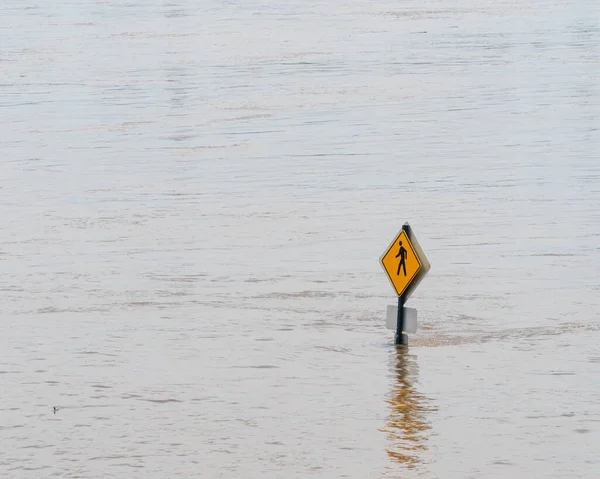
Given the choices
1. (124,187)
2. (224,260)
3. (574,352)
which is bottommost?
(574,352)

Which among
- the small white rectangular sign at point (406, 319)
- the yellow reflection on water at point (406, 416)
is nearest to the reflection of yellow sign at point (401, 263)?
the small white rectangular sign at point (406, 319)

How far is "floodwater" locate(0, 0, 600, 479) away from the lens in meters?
11.0

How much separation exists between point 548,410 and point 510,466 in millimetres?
1443

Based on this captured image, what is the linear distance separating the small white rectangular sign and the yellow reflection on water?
0.23 meters

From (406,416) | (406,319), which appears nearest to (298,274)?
(406,319)

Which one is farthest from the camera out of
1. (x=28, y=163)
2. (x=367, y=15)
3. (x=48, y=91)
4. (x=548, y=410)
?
(x=367, y=15)

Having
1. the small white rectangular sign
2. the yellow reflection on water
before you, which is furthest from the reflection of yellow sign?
the yellow reflection on water

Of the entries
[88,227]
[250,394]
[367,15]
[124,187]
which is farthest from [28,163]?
[367,15]

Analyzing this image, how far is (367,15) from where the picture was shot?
202 ft

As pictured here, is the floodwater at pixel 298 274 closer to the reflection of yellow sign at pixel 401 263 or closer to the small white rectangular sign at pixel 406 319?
the small white rectangular sign at pixel 406 319

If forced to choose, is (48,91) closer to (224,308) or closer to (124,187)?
(124,187)

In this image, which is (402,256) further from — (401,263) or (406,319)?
(406,319)

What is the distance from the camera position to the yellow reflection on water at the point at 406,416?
1067cm

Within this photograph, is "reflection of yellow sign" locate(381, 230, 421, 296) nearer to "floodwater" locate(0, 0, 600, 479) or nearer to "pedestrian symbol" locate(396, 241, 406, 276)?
"pedestrian symbol" locate(396, 241, 406, 276)
